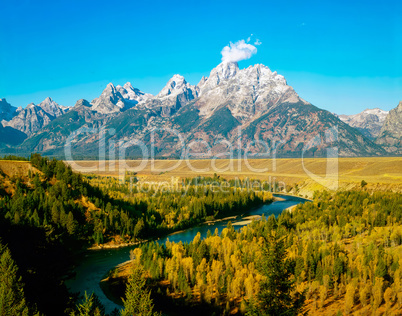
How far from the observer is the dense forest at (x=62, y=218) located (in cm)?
5862

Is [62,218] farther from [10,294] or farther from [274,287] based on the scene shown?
[274,287]

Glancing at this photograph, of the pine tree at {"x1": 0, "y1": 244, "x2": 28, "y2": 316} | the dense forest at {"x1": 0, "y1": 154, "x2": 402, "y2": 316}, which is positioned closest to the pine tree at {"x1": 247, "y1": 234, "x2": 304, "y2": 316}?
the dense forest at {"x1": 0, "y1": 154, "x2": 402, "y2": 316}

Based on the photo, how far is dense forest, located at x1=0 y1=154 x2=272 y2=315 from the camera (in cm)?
5862

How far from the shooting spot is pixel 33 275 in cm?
4994

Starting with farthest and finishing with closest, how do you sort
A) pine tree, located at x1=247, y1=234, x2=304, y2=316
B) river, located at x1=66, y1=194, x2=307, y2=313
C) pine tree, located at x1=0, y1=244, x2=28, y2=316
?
river, located at x1=66, y1=194, x2=307, y2=313
pine tree, located at x1=0, y1=244, x2=28, y2=316
pine tree, located at x1=247, y1=234, x2=304, y2=316

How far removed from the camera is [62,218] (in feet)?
329

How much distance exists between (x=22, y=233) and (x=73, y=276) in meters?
17.4

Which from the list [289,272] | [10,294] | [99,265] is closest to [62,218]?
[99,265]

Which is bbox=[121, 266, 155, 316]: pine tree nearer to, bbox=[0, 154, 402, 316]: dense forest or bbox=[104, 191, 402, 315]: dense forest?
bbox=[0, 154, 402, 316]: dense forest

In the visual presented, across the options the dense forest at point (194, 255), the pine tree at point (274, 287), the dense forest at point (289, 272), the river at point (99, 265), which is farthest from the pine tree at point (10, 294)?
the dense forest at point (289, 272)

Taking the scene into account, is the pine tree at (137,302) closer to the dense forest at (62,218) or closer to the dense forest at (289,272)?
the dense forest at (289,272)

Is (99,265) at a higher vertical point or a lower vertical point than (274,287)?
lower

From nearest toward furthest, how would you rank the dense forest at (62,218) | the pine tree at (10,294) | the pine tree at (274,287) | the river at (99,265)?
the pine tree at (274,287)
the pine tree at (10,294)
the dense forest at (62,218)
the river at (99,265)

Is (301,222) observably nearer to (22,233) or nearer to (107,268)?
(107,268)
